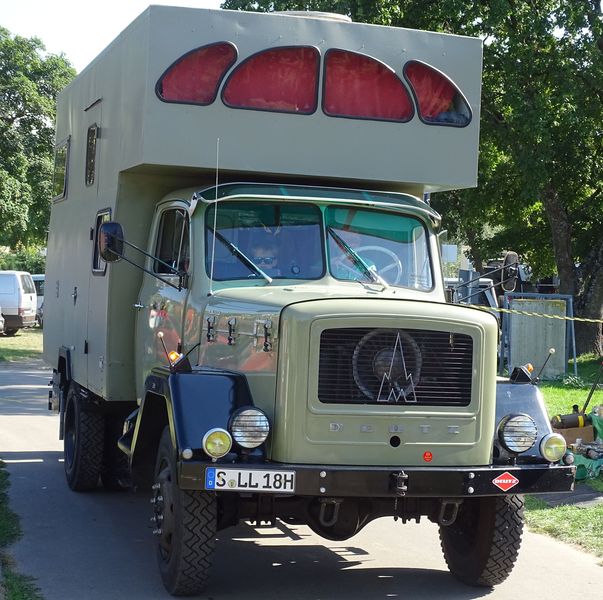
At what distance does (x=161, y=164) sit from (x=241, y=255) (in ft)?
3.20

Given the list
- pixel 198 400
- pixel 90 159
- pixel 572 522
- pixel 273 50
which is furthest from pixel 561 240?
pixel 198 400

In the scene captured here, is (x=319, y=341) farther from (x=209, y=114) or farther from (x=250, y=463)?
(x=209, y=114)

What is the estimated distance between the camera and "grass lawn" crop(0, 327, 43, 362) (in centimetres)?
2685

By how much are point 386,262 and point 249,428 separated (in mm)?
1991

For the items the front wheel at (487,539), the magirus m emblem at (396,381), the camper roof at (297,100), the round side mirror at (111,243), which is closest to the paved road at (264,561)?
the front wheel at (487,539)

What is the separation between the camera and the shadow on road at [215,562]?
269 inches

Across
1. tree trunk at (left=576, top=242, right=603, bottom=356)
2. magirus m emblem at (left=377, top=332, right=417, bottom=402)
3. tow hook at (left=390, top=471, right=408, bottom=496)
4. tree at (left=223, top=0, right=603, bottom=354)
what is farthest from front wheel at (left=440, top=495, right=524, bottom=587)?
tree trunk at (left=576, top=242, right=603, bottom=356)

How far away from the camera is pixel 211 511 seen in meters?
6.32

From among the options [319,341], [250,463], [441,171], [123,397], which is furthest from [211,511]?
[441,171]

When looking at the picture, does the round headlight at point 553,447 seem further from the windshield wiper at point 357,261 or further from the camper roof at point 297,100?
the camper roof at point 297,100

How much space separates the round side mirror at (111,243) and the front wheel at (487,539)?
2.83 metres

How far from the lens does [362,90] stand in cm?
809

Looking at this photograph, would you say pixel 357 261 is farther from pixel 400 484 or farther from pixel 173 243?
pixel 400 484

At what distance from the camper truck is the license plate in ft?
0.04
